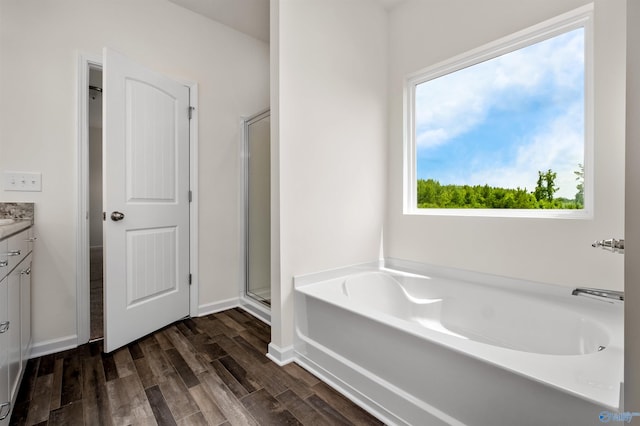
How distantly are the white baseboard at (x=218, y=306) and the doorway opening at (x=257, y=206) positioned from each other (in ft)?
0.49

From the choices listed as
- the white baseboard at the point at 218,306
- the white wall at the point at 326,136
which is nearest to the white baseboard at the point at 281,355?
the white wall at the point at 326,136

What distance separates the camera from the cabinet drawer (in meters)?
1.24

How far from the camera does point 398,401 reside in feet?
4.24

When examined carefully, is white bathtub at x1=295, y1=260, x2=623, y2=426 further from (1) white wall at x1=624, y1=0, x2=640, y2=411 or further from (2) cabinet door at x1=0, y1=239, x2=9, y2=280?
(2) cabinet door at x1=0, y1=239, x2=9, y2=280

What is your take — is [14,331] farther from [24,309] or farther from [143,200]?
[143,200]

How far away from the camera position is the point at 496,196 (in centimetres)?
199

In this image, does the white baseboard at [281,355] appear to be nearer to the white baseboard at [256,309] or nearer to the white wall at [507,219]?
the white baseboard at [256,309]


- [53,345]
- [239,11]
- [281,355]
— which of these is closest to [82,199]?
[53,345]

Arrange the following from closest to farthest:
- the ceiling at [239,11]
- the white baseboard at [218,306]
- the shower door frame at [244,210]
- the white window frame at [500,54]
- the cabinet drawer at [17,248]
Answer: the cabinet drawer at [17,248] → the white window frame at [500,54] → the ceiling at [239,11] → the white baseboard at [218,306] → the shower door frame at [244,210]

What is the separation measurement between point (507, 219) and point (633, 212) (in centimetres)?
164

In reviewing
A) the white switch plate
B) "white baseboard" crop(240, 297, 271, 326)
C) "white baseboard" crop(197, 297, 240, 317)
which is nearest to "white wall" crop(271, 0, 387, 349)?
"white baseboard" crop(240, 297, 271, 326)

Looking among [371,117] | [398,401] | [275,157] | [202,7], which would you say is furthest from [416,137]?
[202,7]

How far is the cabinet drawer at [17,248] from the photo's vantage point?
1238mm

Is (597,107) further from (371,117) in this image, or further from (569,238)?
(371,117)
